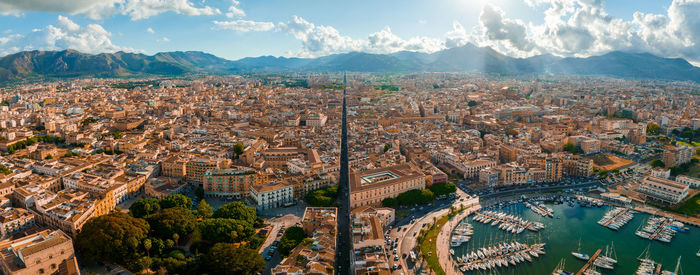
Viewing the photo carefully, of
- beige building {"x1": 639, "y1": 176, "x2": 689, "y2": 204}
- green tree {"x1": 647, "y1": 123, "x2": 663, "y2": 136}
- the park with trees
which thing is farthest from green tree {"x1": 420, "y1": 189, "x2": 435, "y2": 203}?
green tree {"x1": 647, "y1": 123, "x2": 663, "y2": 136}

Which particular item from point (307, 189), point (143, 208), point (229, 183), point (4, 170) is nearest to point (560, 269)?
point (307, 189)

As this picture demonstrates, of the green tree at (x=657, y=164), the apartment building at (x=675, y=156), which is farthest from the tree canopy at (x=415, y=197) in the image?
the apartment building at (x=675, y=156)

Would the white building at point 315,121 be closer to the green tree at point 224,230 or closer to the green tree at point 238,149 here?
the green tree at point 238,149

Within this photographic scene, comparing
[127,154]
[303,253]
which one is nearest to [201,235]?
[303,253]

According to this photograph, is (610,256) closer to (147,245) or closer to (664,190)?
(664,190)

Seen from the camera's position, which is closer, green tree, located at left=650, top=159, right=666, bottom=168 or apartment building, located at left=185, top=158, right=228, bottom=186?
apartment building, located at left=185, top=158, right=228, bottom=186

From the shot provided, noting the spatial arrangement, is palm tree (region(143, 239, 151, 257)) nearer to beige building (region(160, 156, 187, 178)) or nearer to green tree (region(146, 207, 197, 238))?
green tree (region(146, 207, 197, 238))
